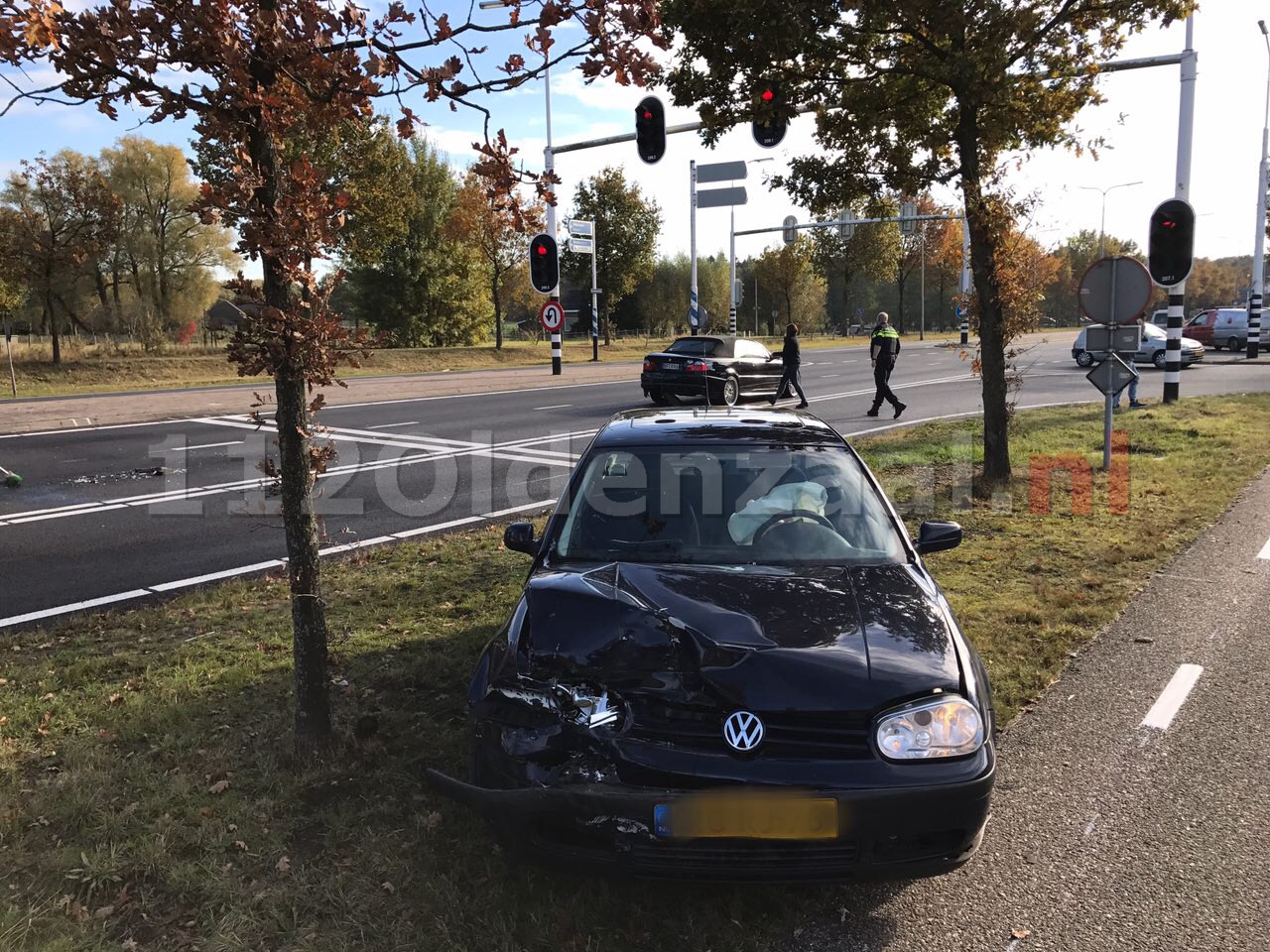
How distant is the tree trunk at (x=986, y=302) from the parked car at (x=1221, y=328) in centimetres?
3382

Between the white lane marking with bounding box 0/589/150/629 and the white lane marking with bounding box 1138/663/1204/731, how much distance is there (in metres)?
6.31

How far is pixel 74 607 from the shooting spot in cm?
602

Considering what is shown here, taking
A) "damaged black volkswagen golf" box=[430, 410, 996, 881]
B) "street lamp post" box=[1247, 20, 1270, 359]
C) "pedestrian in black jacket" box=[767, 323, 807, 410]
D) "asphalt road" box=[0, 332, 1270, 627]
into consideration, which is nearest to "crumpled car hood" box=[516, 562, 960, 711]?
"damaged black volkswagen golf" box=[430, 410, 996, 881]

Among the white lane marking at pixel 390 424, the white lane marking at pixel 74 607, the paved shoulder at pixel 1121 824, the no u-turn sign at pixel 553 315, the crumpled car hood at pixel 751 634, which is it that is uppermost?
the no u-turn sign at pixel 553 315

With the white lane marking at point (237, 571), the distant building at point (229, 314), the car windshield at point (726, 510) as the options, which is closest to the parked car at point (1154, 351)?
the white lane marking at point (237, 571)

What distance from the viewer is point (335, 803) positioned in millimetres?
3398

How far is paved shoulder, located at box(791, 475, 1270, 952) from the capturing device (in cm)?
272

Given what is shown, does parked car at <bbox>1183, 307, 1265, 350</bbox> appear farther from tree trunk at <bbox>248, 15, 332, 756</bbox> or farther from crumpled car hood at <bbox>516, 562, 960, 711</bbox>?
tree trunk at <bbox>248, 15, 332, 756</bbox>

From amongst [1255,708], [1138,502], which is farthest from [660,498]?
Answer: [1138,502]

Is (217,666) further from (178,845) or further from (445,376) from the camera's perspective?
(445,376)

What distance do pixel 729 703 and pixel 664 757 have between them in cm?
25

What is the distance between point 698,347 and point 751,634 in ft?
57.2

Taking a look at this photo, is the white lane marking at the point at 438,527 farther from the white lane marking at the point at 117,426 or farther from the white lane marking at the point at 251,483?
the white lane marking at the point at 117,426

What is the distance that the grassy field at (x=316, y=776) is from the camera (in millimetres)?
2705
